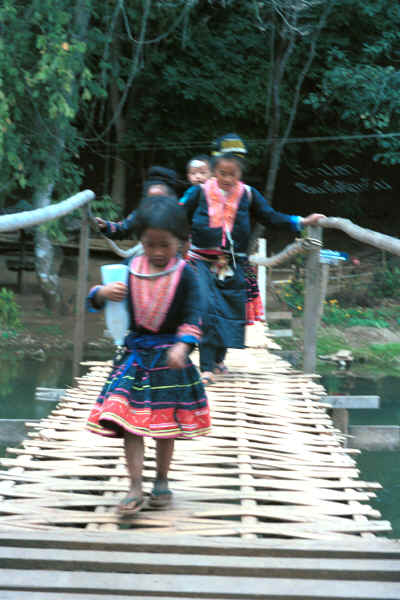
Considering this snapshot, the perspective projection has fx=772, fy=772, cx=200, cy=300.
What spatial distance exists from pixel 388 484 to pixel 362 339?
5516 mm

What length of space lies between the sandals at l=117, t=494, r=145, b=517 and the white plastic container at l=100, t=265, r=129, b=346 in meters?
0.49

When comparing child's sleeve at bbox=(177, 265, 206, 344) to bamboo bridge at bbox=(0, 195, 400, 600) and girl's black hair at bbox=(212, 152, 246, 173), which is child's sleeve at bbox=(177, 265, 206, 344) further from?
girl's black hair at bbox=(212, 152, 246, 173)

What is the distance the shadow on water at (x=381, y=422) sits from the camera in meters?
5.76

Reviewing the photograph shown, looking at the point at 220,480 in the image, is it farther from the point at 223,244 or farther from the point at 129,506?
the point at 223,244

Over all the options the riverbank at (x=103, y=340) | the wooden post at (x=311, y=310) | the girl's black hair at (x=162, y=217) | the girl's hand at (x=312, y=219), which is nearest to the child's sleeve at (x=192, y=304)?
the girl's black hair at (x=162, y=217)

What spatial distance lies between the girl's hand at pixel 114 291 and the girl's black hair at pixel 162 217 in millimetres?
169

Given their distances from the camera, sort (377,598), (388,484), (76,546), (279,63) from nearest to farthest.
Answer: (377,598) → (76,546) → (388,484) → (279,63)

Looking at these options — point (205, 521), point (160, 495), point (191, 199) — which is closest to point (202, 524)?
point (205, 521)

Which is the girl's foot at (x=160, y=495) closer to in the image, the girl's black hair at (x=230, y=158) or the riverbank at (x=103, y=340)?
the girl's black hair at (x=230, y=158)

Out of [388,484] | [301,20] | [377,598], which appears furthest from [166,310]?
[301,20]

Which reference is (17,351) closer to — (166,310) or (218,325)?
(218,325)

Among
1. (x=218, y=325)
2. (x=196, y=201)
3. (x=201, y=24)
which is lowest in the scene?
(x=218, y=325)

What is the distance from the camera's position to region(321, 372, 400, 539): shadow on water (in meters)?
5.76

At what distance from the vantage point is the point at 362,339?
11.6m
